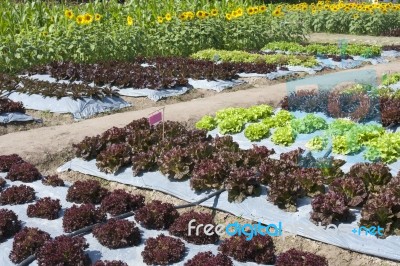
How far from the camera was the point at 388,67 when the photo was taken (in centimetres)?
1395

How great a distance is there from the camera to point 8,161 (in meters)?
6.91

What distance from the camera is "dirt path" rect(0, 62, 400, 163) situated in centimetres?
789

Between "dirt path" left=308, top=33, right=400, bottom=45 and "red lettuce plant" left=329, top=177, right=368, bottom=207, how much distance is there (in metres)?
15.2

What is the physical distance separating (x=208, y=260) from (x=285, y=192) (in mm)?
1210

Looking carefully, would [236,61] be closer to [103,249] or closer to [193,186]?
[193,186]

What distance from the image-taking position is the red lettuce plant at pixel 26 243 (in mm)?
4871

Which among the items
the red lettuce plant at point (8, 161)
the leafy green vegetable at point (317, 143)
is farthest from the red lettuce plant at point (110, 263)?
the leafy green vegetable at point (317, 143)

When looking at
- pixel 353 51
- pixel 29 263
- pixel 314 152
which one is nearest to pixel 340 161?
pixel 314 152

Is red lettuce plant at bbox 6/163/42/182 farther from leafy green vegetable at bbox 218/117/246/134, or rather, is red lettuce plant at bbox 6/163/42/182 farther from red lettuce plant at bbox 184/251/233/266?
red lettuce plant at bbox 184/251/233/266

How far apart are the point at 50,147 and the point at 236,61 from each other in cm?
668

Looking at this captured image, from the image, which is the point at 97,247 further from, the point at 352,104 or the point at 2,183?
the point at 352,104

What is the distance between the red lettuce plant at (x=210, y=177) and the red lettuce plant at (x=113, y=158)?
1.09m

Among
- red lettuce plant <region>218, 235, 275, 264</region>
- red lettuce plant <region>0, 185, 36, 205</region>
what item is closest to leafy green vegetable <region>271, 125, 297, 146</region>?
red lettuce plant <region>218, 235, 275, 264</region>

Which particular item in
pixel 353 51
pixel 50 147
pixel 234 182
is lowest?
pixel 353 51
